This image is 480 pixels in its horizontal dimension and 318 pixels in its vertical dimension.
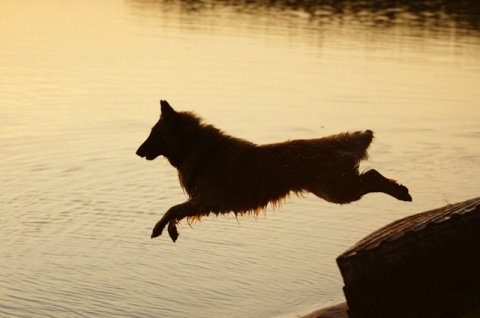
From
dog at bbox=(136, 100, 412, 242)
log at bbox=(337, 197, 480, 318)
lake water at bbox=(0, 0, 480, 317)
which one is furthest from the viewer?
lake water at bbox=(0, 0, 480, 317)

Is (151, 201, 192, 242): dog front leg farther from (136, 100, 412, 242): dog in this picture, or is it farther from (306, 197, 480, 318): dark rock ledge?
(306, 197, 480, 318): dark rock ledge

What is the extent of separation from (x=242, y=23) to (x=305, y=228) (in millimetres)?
23587

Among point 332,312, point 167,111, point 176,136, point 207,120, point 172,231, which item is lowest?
point 207,120

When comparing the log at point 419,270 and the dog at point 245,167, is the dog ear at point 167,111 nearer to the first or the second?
the dog at point 245,167

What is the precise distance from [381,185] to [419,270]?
243cm

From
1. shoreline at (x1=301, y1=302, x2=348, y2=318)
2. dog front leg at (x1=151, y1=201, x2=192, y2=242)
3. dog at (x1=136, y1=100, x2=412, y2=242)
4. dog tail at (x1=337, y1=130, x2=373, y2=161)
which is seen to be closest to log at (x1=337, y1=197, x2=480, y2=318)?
shoreline at (x1=301, y1=302, x2=348, y2=318)

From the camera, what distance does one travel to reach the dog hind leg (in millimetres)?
10711

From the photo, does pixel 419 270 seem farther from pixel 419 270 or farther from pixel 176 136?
pixel 176 136

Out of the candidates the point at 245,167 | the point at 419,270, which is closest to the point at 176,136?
the point at 245,167

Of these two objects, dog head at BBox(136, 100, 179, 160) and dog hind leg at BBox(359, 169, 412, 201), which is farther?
dog hind leg at BBox(359, 169, 412, 201)

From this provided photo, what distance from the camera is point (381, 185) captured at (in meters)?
10.7

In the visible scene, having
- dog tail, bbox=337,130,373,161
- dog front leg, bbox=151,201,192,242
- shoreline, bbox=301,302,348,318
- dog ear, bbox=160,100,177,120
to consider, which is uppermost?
dog ear, bbox=160,100,177,120

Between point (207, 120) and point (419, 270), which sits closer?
→ point (419, 270)

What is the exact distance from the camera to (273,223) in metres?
13.5
